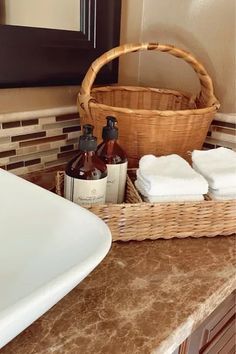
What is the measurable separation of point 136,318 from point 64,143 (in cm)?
59

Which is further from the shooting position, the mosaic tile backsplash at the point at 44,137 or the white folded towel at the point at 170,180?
the mosaic tile backsplash at the point at 44,137

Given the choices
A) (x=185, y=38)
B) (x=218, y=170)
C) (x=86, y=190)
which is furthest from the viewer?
(x=185, y=38)

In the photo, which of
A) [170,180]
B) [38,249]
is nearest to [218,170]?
[170,180]

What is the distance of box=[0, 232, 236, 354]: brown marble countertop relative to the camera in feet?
1.48

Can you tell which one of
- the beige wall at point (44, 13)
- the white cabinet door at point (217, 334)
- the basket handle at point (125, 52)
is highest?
the beige wall at point (44, 13)

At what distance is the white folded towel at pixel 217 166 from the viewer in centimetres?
70

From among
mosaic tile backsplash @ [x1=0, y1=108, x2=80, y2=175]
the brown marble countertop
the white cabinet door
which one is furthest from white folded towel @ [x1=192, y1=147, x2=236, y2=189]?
mosaic tile backsplash @ [x1=0, y1=108, x2=80, y2=175]

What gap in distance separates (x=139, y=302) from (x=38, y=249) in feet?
0.56

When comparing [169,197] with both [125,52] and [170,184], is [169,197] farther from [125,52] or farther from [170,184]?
[125,52]

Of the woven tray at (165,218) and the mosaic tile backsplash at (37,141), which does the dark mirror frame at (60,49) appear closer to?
the mosaic tile backsplash at (37,141)

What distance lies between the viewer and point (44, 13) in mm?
825

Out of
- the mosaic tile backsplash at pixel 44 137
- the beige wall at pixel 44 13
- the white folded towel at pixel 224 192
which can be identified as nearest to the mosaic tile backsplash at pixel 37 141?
the mosaic tile backsplash at pixel 44 137

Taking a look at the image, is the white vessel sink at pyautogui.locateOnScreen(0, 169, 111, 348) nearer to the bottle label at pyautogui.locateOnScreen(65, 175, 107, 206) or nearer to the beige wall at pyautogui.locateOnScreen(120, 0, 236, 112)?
the bottle label at pyautogui.locateOnScreen(65, 175, 107, 206)

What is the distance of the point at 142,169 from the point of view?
71 cm
